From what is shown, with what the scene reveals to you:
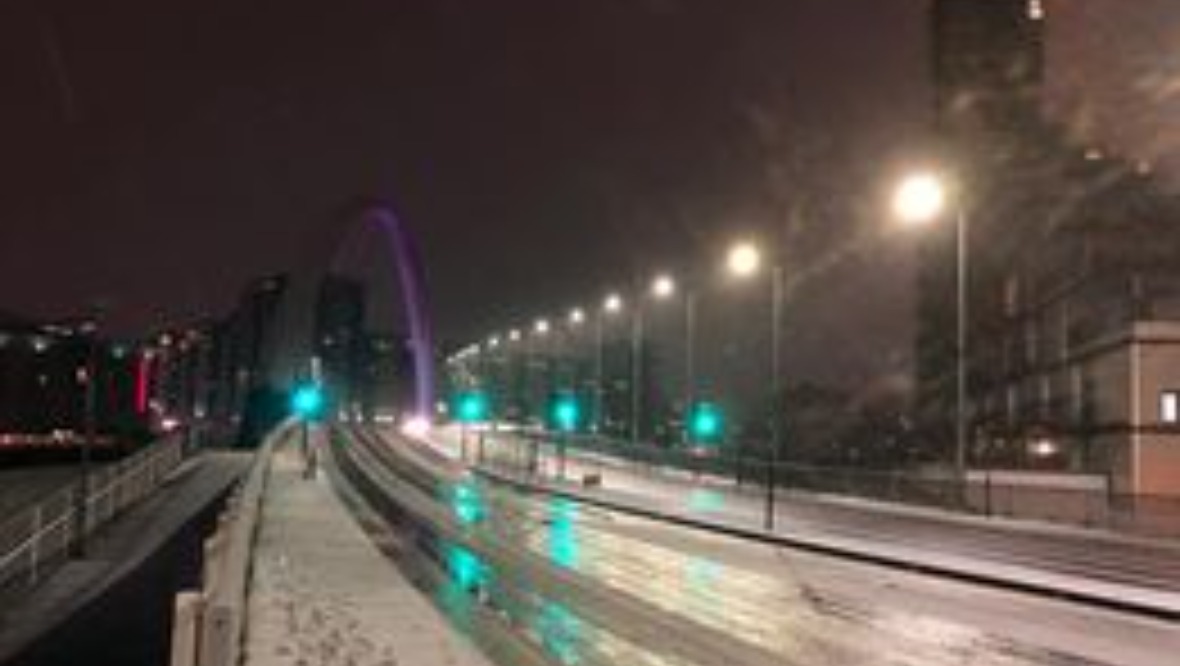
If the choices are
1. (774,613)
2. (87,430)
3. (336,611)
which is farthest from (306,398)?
(336,611)

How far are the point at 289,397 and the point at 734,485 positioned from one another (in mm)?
68339

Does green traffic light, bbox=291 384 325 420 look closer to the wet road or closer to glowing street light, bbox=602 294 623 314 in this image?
glowing street light, bbox=602 294 623 314

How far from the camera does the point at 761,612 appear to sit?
2806 cm

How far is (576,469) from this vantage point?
10556cm

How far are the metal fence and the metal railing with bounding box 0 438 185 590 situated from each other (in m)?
19.6

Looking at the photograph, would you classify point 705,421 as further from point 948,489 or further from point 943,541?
point 943,541

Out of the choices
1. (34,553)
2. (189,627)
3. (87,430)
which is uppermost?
(87,430)

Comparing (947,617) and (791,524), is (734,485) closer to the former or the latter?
(791,524)

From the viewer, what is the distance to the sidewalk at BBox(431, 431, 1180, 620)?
35125mm

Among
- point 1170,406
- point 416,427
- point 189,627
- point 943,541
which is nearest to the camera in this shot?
point 189,627

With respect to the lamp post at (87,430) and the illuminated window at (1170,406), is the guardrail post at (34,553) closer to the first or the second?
the lamp post at (87,430)

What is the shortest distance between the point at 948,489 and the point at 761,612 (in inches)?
1544

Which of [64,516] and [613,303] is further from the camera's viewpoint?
[613,303]

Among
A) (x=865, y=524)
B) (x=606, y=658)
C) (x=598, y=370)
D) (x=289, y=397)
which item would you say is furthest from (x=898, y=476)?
(x=289, y=397)
